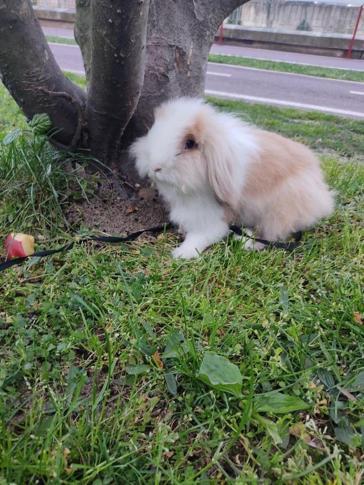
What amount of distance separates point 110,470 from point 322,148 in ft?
14.5

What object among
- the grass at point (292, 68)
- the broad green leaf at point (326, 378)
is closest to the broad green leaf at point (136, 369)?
the broad green leaf at point (326, 378)

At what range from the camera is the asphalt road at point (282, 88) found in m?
8.10

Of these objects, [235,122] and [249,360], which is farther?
[235,122]

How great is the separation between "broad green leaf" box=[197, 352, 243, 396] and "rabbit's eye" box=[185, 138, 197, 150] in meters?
1.02

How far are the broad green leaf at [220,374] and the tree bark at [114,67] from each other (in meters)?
1.50

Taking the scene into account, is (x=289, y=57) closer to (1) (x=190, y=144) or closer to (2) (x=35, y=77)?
(2) (x=35, y=77)

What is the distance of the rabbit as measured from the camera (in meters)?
1.99

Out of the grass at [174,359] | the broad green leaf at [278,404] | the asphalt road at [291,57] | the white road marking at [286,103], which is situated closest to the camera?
the grass at [174,359]

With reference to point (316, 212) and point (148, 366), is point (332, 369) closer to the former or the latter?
point (148, 366)

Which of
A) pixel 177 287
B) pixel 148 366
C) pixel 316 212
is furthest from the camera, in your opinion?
pixel 316 212

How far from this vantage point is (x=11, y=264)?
2.05 meters

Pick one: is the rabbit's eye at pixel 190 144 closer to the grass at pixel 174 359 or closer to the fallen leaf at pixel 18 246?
the grass at pixel 174 359

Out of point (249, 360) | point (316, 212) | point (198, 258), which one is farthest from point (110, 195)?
point (249, 360)

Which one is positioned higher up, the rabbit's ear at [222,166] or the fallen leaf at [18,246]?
the rabbit's ear at [222,166]
